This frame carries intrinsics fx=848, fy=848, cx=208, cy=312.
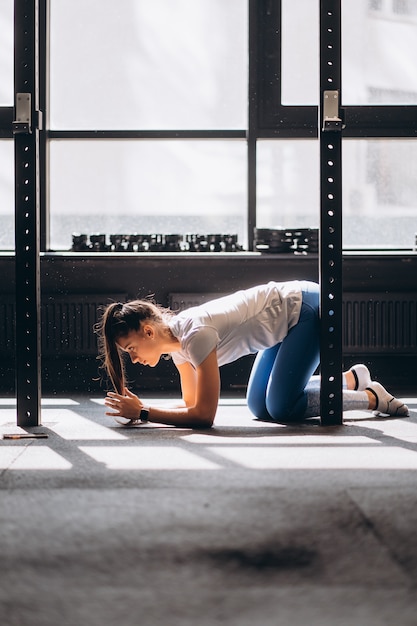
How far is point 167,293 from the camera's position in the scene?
205 inches

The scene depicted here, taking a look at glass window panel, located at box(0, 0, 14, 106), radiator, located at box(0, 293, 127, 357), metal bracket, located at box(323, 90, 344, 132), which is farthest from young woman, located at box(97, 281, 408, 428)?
glass window panel, located at box(0, 0, 14, 106)

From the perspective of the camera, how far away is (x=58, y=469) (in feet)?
9.26

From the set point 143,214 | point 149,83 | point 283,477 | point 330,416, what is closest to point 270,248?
point 143,214

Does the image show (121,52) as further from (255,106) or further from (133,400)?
(133,400)

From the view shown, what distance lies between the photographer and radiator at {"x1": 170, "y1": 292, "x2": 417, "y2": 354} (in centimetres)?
519

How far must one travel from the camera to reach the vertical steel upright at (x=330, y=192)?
3656 millimetres

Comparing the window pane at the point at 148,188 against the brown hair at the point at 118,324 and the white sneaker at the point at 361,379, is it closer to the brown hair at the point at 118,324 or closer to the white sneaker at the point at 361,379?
the white sneaker at the point at 361,379

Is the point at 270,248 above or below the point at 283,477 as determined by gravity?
above

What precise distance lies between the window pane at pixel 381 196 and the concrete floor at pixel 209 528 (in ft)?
7.56

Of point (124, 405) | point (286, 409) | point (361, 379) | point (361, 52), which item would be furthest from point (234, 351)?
point (361, 52)

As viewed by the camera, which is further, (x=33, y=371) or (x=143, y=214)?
(x=143, y=214)

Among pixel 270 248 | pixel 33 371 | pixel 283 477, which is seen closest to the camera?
pixel 283 477

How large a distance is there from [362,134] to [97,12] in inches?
73.3

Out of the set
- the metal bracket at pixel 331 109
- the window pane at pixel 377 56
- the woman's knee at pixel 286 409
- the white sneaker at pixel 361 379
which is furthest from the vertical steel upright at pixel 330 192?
the window pane at pixel 377 56
